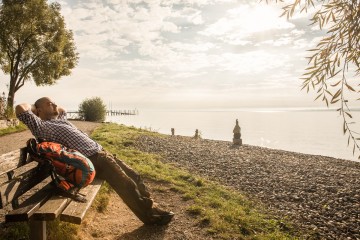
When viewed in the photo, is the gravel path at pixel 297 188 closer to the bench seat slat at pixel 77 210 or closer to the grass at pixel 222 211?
the grass at pixel 222 211

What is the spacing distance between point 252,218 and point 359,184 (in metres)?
8.13

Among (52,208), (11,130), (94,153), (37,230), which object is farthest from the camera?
(11,130)

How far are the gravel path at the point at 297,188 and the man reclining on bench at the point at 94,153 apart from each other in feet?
13.8

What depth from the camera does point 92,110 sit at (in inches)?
1437

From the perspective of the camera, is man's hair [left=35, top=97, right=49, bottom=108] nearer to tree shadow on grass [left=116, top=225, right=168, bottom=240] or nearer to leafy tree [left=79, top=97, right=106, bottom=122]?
tree shadow on grass [left=116, top=225, right=168, bottom=240]

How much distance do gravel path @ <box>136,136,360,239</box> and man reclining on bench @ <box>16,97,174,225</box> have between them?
13.8 ft

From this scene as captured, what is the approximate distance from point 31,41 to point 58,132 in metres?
29.4

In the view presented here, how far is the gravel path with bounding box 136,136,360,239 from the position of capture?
7.65 meters

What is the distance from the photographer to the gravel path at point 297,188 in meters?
7.65

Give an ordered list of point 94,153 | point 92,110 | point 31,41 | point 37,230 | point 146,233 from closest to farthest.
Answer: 1. point 37,230
2. point 94,153
3. point 146,233
4. point 31,41
5. point 92,110

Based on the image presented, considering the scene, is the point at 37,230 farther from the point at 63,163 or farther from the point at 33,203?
the point at 63,163

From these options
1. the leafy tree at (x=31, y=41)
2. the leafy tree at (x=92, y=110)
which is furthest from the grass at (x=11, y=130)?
the leafy tree at (x=92, y=110)

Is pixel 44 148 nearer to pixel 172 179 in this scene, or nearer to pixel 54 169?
pixel 54 169

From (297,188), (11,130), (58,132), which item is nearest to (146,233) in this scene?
(58,132)
